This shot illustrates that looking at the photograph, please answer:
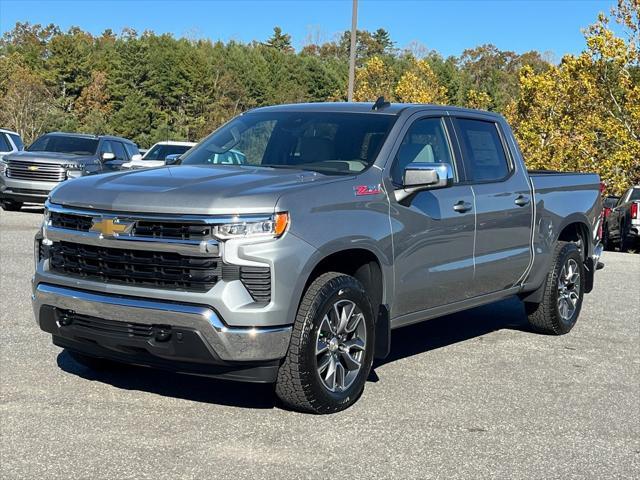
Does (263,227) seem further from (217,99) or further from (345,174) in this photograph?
(217,99)

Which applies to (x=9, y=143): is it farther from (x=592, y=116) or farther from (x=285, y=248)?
(x=285, y=248)

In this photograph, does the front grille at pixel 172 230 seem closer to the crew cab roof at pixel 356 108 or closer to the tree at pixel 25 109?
the crew cab roof at pixel 356 108

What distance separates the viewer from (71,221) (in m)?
5.40

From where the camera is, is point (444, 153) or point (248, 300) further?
point (444, 153)

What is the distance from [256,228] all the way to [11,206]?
1814 cm

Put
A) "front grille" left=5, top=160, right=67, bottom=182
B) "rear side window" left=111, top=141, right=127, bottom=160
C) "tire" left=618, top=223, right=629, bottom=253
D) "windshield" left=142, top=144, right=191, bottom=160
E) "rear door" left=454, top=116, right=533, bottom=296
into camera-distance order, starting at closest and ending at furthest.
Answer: "rear door" left=454, top=116, right=533, bottom=296, "tire" left=618, top=223, right=629, bottom=253, "front grille" left=5, top=160, right=67, bottom=182, "rear side window" left=111, top=141, right=127, bottom=160, "windshield" left=142, top=144, right=191, bottom=160

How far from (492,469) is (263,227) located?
1.76 metres

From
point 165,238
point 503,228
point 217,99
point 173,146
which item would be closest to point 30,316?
point 165,238

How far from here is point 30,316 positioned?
26.9 ft

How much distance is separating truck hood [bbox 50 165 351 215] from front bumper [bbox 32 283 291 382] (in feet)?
1.74

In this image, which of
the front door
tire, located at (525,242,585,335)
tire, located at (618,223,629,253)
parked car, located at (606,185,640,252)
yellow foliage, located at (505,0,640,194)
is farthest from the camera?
yellow foliage, located at (505,0,640,194)

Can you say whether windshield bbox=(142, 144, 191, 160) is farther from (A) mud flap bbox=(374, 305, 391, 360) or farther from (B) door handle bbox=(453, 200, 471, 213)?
(A) mud flap bbox=(374, 305, 391, 360)

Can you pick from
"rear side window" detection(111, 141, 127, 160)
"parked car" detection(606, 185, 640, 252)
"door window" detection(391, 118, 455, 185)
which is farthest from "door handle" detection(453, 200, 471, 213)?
"rear side window" detection(111, 141, 127, 160)

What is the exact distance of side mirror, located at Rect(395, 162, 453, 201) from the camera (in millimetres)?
5883
